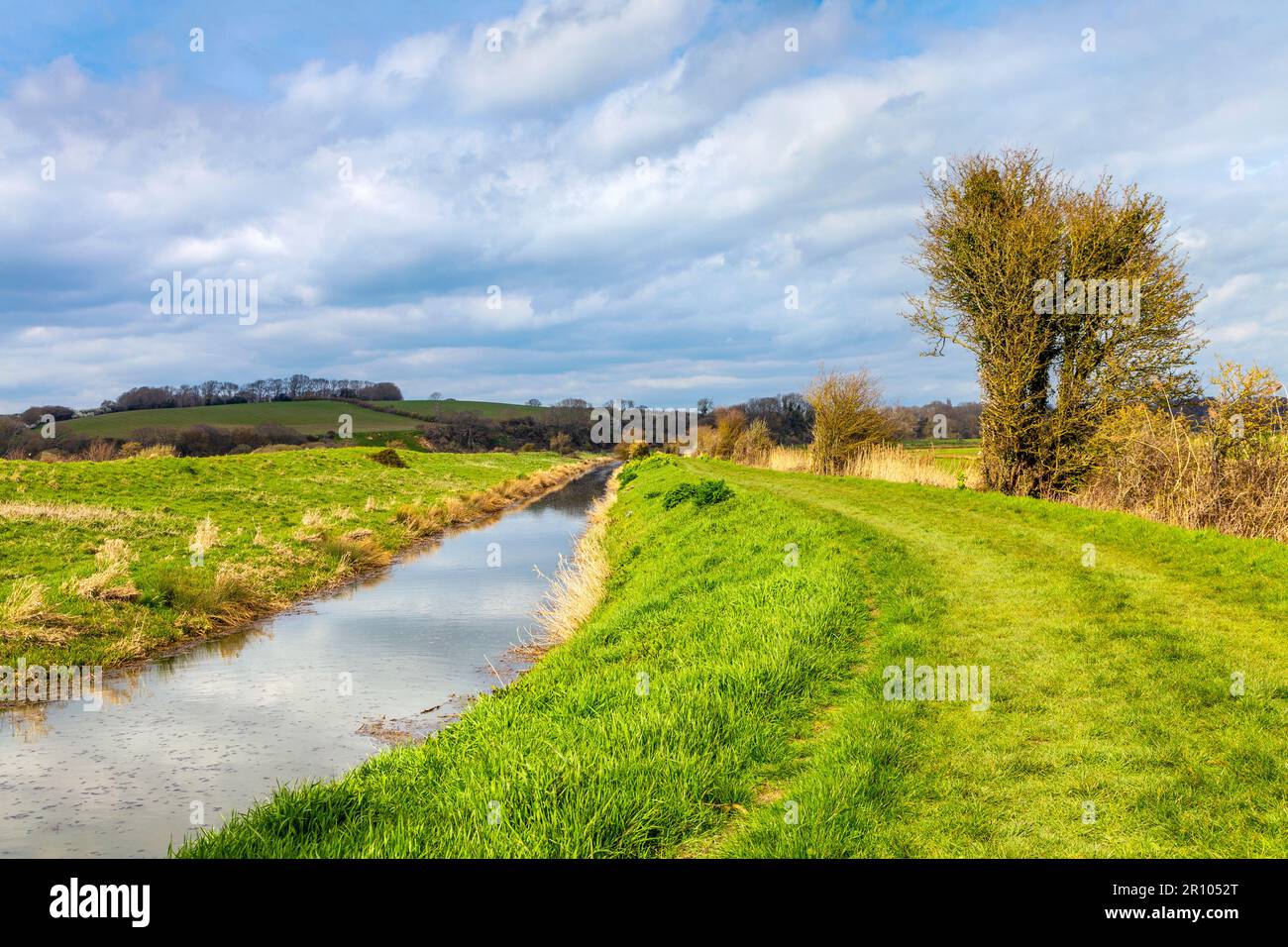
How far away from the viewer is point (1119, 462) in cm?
1562

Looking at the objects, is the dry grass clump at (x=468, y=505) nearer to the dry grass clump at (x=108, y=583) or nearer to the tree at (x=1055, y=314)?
the dry grass clump at (x=108, y=583)

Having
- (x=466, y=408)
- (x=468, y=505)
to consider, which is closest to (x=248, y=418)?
(x=466, y=408)

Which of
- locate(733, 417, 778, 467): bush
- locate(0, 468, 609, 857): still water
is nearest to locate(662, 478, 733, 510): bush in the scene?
locate(0, 468, 609, 857): still water

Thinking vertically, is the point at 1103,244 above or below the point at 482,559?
above

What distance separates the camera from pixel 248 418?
90500 millimetres

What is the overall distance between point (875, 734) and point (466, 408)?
13548 centimetres

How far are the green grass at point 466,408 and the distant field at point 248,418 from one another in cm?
930

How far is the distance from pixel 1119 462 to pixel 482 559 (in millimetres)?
16755

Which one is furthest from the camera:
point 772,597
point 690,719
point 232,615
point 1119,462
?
point 1119,462

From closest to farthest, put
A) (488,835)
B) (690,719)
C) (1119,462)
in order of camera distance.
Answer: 1. (488,835)
2. (690,719)
3. (1119,462)

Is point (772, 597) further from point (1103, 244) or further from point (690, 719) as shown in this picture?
point (1103, 244)

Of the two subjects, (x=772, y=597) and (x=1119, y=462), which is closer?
(x=772, y=597)

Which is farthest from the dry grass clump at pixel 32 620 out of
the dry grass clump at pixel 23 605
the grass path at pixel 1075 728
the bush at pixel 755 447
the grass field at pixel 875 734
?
the bush at pixel 755 447
